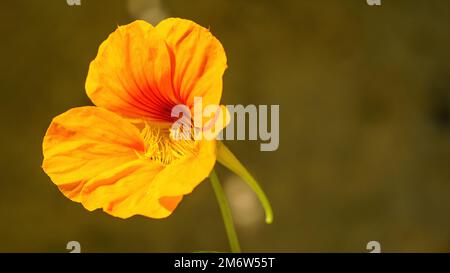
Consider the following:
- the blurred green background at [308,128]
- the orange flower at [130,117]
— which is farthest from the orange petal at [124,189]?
the blurred green background at [308,128]

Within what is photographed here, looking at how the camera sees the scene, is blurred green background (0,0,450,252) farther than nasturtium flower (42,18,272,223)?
Yes

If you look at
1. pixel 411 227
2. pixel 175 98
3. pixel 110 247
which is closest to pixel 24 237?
pixel 110 247

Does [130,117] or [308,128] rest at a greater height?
[308,128]

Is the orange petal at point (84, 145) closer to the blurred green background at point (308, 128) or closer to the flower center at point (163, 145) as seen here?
Answer: the flower center at point (163, 145)

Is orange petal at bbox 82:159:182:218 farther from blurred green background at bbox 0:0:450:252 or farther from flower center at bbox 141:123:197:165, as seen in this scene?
blurred green background at bbox 0:0:450:252

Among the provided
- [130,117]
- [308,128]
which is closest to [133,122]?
[130,117]

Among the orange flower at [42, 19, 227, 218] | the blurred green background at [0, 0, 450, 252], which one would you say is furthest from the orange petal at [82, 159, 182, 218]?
the blurred green background at [0, 0, 450, 252]

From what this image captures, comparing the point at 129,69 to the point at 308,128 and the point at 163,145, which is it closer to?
the point at 163,145
